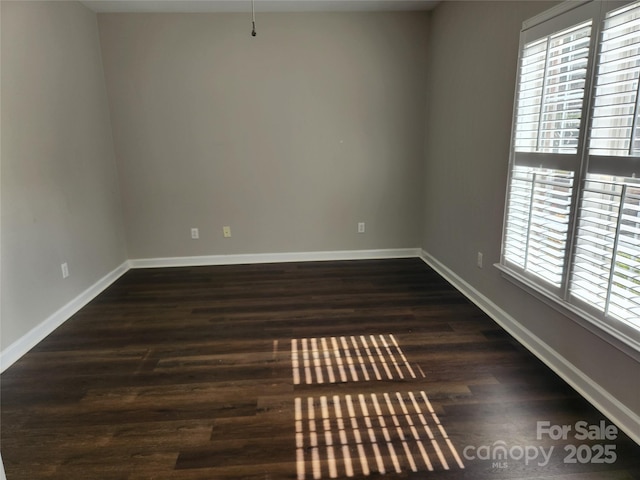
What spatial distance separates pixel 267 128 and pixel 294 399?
2903mm

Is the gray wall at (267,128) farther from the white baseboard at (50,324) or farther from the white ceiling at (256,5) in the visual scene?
the white baseboard at (50,324)

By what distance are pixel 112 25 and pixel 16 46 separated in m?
1.40

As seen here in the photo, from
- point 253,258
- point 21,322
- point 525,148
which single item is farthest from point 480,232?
point 21,322

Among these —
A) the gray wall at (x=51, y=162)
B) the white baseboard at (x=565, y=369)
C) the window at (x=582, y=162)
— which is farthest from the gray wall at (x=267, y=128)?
the window at (x=582, y=162)

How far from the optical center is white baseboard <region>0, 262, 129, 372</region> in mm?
2418

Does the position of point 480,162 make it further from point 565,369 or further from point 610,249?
point 565,369

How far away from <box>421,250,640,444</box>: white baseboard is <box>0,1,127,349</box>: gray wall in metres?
3.33

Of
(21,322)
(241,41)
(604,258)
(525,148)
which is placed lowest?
(21,322)

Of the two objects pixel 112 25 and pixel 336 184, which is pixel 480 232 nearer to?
pixel 336 184

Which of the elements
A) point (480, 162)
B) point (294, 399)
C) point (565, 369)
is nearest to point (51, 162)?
point (294, 399)

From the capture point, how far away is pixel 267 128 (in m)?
4.06

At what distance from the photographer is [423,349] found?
2.49 meters

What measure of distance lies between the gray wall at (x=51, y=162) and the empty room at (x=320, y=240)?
0.07ft

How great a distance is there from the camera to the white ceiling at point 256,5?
11.4 ft
